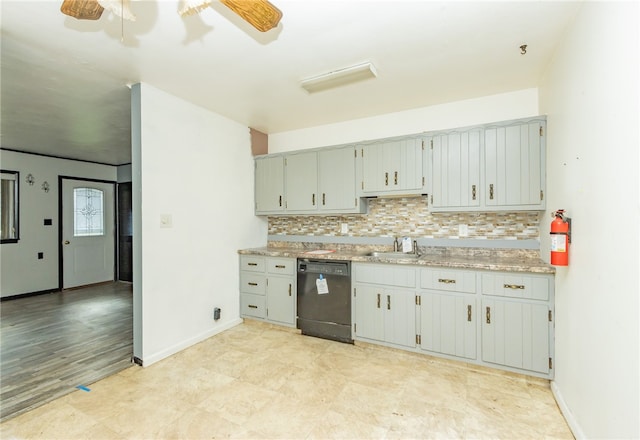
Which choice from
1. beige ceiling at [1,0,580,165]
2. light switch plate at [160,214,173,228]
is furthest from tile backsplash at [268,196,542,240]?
light switch plate at [160,214,173,228]

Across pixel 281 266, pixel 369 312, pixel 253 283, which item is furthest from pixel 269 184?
pixel 369 312

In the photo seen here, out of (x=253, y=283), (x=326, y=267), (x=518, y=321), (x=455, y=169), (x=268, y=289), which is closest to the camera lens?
(x=518, y=321)

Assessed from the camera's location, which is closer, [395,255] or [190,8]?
[190,8]

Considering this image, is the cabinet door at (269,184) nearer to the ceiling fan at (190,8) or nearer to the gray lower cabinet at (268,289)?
the gray lower cabinet at (268,289)

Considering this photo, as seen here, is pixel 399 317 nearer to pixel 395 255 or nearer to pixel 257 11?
pixel 395 255

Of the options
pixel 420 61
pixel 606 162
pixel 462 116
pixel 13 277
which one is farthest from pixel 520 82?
pixel 13 277

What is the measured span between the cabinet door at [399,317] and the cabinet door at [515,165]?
1.12 m

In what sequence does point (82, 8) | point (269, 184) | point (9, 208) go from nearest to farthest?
1. point (82, 8)
2. point (269, 184)
3. point (9, 208)

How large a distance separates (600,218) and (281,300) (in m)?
2.85

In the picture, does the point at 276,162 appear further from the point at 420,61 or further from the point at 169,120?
the point at 420,61

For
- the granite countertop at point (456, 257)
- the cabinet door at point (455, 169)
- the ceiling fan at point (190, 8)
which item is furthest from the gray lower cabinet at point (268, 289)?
the ceiling fan at point (190, 8)

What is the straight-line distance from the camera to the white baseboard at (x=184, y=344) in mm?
2763

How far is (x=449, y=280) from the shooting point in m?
2.69

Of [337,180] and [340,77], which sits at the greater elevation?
[340,77]
